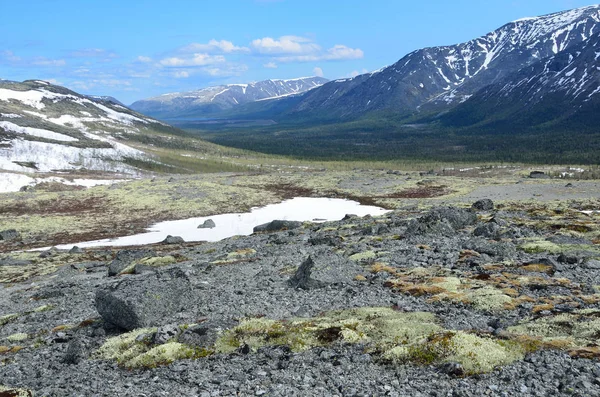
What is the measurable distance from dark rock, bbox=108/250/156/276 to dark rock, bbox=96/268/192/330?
15.1 m

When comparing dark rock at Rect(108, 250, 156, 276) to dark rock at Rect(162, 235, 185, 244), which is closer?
dark rock at Rect(108, 250, 156, 276)

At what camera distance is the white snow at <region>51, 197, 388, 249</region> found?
57.4m

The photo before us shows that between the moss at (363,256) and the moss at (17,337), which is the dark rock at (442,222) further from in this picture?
the moss at (17,337)

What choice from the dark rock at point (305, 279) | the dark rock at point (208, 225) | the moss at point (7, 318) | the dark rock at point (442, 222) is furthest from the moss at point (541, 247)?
the dark rock at point (208, 225)

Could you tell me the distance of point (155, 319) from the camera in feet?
63.7

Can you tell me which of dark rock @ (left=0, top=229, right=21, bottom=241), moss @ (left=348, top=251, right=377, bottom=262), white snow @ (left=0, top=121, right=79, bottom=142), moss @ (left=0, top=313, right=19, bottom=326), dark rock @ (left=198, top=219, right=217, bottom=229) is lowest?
dark rock @ (left=0, top=229, right=21, bottom=241)

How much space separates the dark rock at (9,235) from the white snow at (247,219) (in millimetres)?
10529

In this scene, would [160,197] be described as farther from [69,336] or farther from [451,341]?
[451,341]

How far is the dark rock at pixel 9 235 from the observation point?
193 ft

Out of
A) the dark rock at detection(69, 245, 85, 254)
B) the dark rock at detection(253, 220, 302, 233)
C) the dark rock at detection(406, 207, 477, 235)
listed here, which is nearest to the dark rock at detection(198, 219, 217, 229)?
the dark rock at detection(253, 220, 302, 233)

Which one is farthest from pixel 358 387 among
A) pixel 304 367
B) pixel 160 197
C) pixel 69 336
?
pixel 160 197

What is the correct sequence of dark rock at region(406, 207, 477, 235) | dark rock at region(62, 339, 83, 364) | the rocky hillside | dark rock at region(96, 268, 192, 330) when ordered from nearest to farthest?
the rocky hillside → dark rock at region(62, 339, 83, 364) → dark rock at region(96, 268, 192, 330) → dark rock at region(406, 207, 477, 235)

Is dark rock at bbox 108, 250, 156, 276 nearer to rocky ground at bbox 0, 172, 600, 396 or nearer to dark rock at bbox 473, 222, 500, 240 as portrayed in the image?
rocky ground at bbox 0, 172, 600, 396

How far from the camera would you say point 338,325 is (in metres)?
16.5
